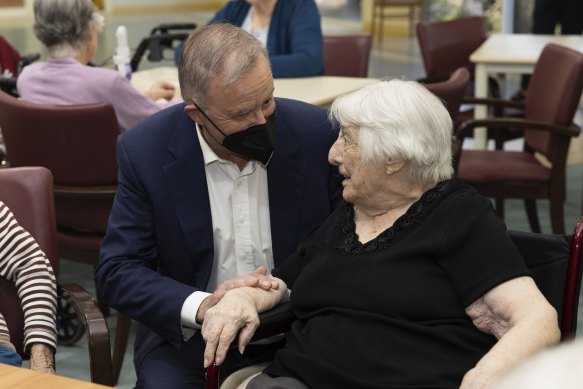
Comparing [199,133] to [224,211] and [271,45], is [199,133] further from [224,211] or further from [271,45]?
[271,45]

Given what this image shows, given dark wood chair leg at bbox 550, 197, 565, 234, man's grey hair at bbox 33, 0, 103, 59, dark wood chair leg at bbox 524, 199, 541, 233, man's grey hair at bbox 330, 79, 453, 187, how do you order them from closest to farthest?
1. man's grey hair at bbox 330, 79, 453, 187
2. man's grey hair at bbox 33, 0, 103, 59
3. dark wood chair leg at bbox 550, 197, 565, 234
4. dark wood chair leg at bbox 524, 199, 541, 233

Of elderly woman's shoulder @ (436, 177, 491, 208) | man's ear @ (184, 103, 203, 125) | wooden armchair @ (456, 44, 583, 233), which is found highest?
man's ear @ (184, 103, 203, 125)

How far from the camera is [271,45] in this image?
15.1 ft

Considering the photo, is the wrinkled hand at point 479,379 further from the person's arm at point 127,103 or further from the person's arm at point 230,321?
the person's arm at point 127,103

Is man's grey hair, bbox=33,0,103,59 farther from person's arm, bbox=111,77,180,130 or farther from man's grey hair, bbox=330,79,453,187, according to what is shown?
man's grey hair, bbox=330,79,453,187

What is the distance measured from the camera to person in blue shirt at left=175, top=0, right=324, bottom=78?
14.7ft

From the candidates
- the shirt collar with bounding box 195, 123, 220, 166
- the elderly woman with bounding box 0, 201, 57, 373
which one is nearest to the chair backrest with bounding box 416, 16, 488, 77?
the shirt collar with bounding box 195, 123, 220, 166

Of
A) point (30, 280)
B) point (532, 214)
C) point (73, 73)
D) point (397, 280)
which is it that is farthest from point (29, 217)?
point (532, 214)

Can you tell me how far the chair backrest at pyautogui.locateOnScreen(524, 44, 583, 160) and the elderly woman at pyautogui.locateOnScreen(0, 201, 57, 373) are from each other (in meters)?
2.45

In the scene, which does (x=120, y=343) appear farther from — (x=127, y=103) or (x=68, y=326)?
(x=127, y=103)

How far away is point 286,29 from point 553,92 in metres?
1.29

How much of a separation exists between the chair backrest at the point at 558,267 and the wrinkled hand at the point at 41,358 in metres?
1.08

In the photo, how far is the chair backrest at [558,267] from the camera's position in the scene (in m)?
2.00

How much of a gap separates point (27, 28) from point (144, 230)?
10.9 meters
